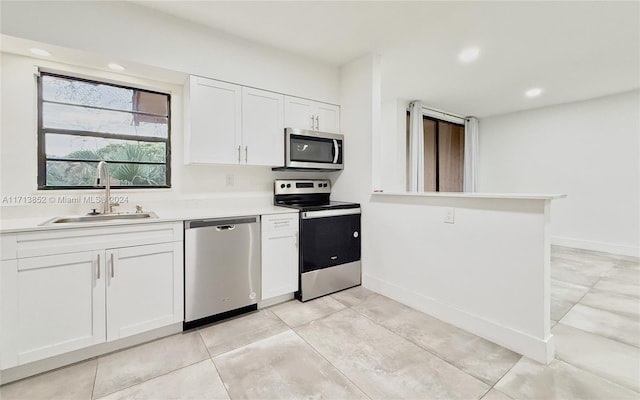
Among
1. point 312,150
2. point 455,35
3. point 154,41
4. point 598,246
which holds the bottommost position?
point 598,246

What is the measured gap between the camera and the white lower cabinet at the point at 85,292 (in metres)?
1.61

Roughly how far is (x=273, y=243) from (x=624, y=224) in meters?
5.49

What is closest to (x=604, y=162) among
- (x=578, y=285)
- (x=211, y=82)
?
(x=578, y=285)

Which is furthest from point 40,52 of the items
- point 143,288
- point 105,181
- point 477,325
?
point 477,325

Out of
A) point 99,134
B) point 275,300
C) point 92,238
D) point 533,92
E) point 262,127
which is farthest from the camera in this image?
point 533,92

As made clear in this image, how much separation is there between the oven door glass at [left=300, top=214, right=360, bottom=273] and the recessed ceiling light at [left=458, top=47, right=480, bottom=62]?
2104 mm

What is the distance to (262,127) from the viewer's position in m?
2.82

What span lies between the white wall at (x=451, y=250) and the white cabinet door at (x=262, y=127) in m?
0.86

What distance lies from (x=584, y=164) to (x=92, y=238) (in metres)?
6.68

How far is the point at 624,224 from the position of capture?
436 cm

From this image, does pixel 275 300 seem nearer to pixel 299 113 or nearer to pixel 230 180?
pixel 230 180

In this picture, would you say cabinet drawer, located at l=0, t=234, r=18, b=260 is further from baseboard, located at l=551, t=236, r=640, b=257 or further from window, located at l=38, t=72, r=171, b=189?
baseboard, located at l=551, t=236, r=640, b=257

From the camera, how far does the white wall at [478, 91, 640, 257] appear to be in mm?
4301

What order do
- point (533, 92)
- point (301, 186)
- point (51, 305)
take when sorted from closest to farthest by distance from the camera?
point (51, 305) < point (301, 186) < point (533, 92)
